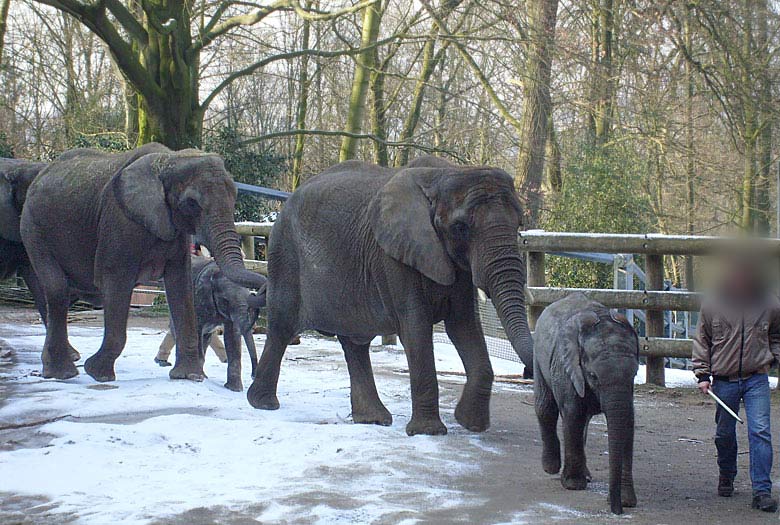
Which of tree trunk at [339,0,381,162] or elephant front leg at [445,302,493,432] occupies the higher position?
tree trunk at [339,0,381,162]

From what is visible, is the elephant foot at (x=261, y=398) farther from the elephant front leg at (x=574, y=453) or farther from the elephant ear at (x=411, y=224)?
the elephant front leg at (x=574, y=453)

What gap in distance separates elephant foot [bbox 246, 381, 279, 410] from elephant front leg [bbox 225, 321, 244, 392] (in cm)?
103

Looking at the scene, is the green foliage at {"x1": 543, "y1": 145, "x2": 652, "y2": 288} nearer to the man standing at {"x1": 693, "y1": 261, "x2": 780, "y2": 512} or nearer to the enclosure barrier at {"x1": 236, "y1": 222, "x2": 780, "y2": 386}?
the enclosure barrier at {"x1": 236, "y1": 222, "x2": 780, "y2": 386}

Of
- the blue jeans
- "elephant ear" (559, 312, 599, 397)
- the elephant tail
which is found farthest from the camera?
the elephant tail

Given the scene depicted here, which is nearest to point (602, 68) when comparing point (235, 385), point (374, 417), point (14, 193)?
point (14, 193)

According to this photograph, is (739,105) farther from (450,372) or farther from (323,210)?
(323,210)

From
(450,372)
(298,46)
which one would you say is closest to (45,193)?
(450,372)

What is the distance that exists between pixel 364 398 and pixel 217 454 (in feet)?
6.28

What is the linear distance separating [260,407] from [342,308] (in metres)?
1.28

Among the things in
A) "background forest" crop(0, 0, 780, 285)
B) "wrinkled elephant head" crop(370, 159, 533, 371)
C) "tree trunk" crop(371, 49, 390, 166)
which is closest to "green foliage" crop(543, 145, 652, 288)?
"background forest" crop(0, 0, 780, 285)

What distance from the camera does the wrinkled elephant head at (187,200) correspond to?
9766mm

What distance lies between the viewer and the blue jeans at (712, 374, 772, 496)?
21.0 ft

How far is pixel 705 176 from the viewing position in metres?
25.9

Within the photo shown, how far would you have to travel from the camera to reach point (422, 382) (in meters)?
8.29
